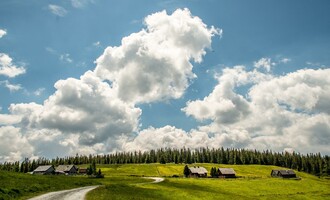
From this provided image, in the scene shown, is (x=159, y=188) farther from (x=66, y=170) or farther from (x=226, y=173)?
(x=66, y=170)

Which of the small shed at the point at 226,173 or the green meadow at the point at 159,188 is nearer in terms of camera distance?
the green meadow at the point at 159,188

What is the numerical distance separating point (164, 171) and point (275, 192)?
101 meters

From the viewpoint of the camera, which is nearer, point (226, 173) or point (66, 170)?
point (226, 173)

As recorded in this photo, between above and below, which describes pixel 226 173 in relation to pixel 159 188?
below

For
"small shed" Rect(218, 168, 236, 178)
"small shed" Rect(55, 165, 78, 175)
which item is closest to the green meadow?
"small shed" Rect(218, 168, 236, 178)

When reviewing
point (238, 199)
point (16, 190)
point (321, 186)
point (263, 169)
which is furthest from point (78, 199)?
point (263, 169)

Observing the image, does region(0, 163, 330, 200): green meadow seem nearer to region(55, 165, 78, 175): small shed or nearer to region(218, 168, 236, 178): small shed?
region(218, 168, 236, 178): small shed

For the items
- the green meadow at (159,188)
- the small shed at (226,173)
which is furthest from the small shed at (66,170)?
the green meadow at (159,188)

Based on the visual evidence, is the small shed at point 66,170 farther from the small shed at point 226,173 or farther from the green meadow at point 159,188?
the green meadow at point 159,188

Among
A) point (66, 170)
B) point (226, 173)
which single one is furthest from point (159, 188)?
point (66, 170)

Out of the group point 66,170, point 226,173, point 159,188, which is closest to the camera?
point 159,188

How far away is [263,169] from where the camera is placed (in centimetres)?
19475

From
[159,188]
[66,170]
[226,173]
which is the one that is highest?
[159,188]

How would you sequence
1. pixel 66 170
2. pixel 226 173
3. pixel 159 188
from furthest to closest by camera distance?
pixel 66 170 < pixel 226 173 < pixel 159 188
